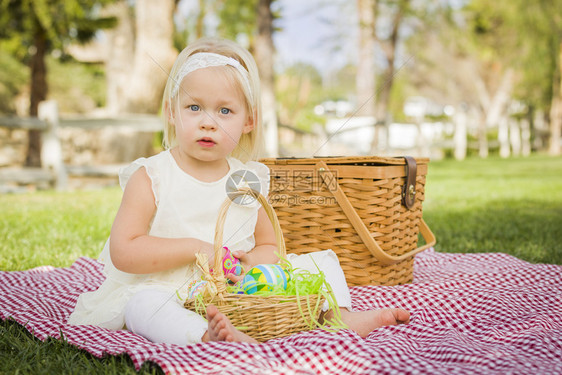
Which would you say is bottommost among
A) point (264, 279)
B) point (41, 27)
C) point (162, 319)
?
point (162, 319)

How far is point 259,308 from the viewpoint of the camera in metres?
1.49

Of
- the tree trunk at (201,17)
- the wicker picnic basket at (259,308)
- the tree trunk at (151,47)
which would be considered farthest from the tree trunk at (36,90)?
the wicker picnic basket at (259,308)

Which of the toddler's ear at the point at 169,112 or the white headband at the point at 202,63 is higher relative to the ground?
the white headband at the point at 202,63

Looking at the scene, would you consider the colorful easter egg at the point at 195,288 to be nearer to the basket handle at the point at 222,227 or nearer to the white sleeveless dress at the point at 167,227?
the white sleeveless dress at the point at 167,227

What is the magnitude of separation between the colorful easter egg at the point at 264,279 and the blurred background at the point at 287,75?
0.75 m

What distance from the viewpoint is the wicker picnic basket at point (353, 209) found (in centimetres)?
221

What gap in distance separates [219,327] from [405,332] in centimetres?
68

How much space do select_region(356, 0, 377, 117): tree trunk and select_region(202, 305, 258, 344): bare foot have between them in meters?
11.3

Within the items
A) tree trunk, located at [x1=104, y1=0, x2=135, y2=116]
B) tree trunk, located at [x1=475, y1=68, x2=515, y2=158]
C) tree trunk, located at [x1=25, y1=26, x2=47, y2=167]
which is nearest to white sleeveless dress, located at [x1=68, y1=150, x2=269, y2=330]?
tree trunk, located at [x1=25, y1=26, x2=47, y2=167]

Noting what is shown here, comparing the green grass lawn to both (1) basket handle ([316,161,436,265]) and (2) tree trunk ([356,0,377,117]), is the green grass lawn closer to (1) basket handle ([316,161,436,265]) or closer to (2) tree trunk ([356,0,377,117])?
(1) basket handle ([316,161,436,265])

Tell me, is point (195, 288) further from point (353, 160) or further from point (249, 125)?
point (353, 160)

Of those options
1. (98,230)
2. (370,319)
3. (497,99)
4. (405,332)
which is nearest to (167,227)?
(370,319)

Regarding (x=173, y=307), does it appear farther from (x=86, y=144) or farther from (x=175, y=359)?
(x=86, y=144)

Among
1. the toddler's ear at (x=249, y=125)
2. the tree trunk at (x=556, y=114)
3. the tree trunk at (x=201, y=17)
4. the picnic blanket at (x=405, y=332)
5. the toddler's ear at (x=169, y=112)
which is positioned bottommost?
the picnic blanket at (x=405, y=332)
